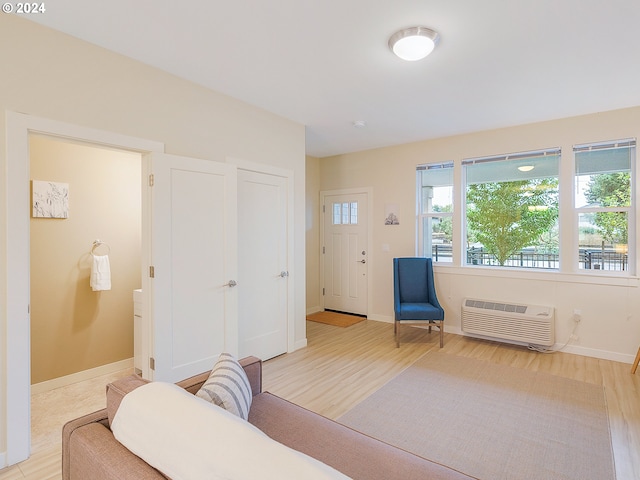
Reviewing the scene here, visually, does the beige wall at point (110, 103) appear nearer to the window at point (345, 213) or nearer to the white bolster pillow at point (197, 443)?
the white bolster pillow at point (197, 443)

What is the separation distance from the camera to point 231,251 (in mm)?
3123

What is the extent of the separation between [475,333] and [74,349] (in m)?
4.38

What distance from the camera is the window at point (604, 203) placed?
3617 millimetres

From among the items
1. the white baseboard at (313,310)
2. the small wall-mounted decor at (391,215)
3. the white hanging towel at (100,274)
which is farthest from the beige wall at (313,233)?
the white hanging towel at (100,274)

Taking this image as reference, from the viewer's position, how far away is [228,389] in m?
1.42

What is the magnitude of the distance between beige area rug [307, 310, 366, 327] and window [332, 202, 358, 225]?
5.00 ft

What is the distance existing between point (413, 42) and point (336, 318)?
4118 mm

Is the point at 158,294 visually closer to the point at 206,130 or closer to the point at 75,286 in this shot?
the point at 75,286

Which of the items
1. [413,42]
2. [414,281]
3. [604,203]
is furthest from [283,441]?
[604,203]

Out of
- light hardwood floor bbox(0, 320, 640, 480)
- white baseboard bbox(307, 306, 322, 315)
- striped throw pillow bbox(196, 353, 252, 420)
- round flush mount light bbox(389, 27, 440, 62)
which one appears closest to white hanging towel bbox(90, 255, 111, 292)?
light hardwood floor bbox(0, 320, 640, 480)

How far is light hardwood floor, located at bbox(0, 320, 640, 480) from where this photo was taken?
6.97 feet

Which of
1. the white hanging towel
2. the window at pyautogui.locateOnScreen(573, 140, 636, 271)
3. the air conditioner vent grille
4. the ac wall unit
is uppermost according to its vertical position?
the window at pyautogui.locateOnScreen(573, 140, 636, 271)

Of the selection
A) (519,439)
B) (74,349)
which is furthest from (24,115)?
(519,439)

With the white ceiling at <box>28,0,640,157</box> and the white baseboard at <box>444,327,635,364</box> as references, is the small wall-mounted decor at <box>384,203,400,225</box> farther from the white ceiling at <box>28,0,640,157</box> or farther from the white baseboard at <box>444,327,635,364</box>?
the white baseboard at <box>444,327,635,364</box>
